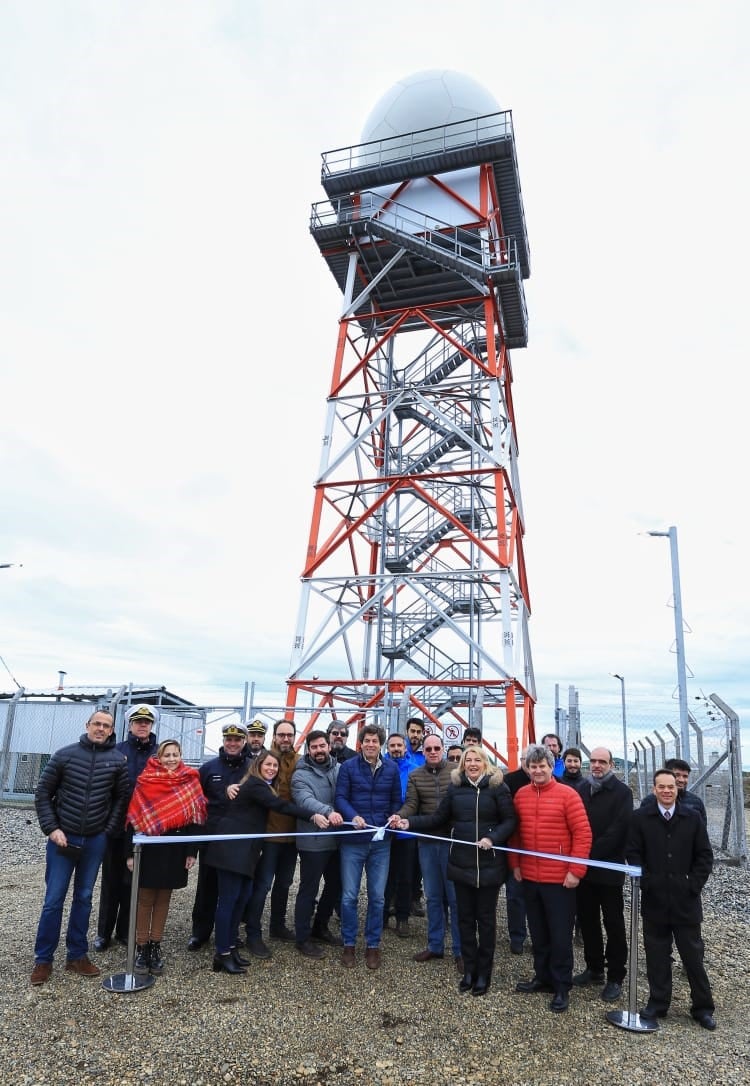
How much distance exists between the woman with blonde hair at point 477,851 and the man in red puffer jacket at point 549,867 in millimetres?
176

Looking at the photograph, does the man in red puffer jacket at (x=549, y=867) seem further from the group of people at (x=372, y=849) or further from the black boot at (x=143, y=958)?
the black boot at (x=143, y=958)

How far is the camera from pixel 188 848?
232 inches

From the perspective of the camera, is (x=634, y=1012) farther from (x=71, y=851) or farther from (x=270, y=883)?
(x=71, y=851)

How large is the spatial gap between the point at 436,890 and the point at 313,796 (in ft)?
4.57

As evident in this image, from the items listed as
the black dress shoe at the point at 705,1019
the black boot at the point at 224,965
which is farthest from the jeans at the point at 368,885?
the black dress shoe at the point at 705,1019

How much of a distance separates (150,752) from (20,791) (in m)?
13.5

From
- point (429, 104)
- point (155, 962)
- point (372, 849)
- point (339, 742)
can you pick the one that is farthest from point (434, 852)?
point (429, 104)

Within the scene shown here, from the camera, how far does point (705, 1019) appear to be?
5.15 metres

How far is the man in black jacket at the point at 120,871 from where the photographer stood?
6363 mm

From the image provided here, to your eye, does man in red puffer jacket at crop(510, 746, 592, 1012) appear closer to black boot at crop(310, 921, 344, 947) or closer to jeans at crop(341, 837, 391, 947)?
jeans at crop(341, 837, 391, 947)

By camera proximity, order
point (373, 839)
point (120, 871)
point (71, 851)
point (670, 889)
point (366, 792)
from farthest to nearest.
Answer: point (366, 792)
point (120, 871)
point (373, 839)
point (71, 851)
point (670, 889)

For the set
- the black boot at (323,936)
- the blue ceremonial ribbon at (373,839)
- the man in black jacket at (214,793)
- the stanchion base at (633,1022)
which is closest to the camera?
the stanchion base at (633,1022)

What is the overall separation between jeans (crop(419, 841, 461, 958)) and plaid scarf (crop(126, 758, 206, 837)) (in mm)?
2041

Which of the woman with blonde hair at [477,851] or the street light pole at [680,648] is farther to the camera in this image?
the street light pole at [680,648]
